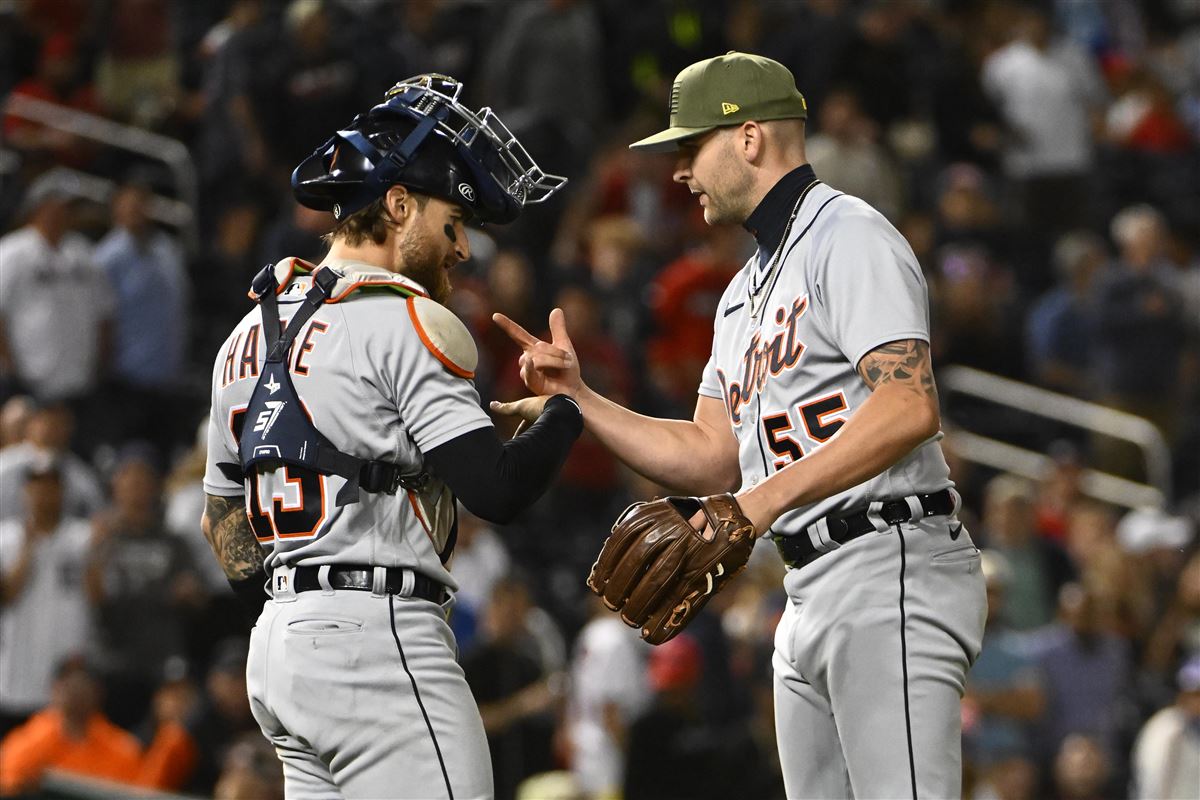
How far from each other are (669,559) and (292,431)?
0.80 metres

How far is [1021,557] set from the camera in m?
10.1

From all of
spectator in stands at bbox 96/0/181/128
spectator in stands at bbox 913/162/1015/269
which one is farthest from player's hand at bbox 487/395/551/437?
spectator in stands at bbox 96/0/181/128

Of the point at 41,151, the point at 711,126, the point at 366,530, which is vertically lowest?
the point at 366,530

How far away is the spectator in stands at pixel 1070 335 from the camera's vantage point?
475 inches

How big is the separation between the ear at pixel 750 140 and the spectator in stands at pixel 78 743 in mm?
5284

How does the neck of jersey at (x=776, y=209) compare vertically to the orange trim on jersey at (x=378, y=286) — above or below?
above

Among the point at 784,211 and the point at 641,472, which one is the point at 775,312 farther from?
the point at 641,472

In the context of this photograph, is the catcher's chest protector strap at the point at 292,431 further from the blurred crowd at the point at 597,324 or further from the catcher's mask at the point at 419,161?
Answer: the blurred crowd at the point at 597,324

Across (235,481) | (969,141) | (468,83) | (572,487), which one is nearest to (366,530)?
(235,481)

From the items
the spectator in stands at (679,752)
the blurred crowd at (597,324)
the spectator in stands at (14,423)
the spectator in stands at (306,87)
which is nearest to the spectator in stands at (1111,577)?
the blurred crowd at (597,324)

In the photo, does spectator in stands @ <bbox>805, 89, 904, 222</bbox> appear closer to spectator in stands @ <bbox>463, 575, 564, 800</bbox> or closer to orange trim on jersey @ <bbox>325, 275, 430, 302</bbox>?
spectator in stands @ <bbox>463, 575, 564, 800</bbox>

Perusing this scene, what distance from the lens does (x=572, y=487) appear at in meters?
10.5

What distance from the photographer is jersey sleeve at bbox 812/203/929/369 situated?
3912 millimetres

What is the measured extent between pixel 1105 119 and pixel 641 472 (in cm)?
1058
